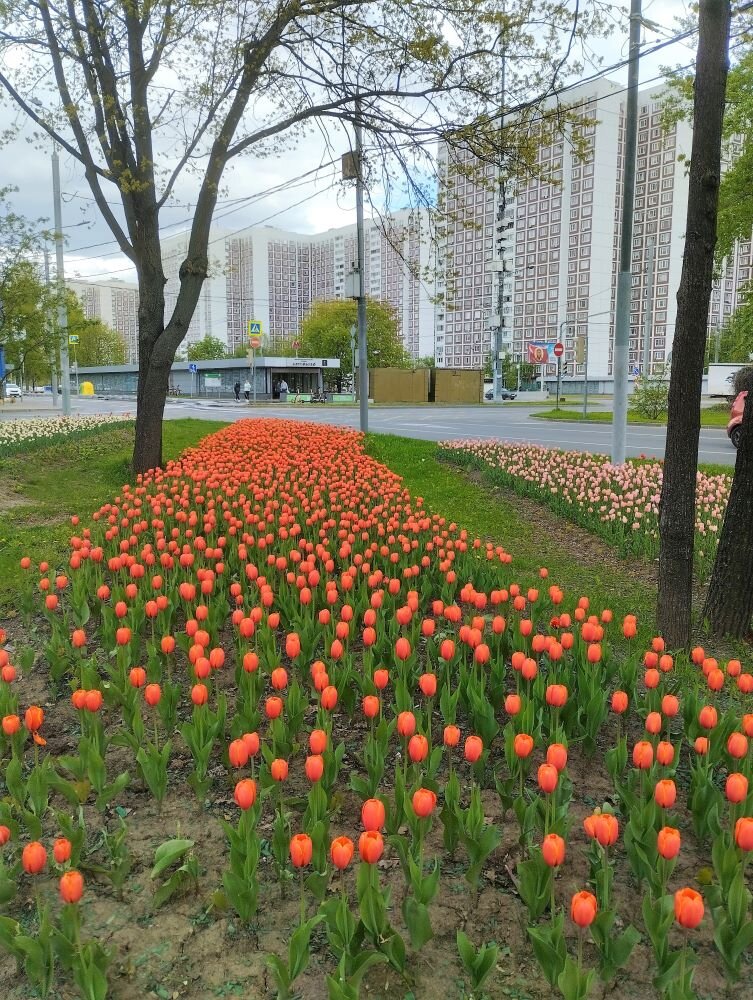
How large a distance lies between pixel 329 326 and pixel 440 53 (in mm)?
63556

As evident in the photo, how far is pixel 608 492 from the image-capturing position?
7.82 metres

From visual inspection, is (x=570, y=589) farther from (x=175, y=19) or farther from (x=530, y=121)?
(x=175, y=19)

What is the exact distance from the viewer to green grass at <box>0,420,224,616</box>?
6414mm

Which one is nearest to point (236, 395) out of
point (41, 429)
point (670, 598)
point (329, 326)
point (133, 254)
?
point (329, 326)

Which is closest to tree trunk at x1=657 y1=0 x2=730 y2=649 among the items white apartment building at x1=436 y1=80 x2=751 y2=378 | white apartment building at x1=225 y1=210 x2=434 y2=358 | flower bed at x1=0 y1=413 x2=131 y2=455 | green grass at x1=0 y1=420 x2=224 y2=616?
green grass at x1=0 y1=420 x2=224 y2=616

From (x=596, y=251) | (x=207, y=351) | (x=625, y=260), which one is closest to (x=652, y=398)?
(x=625, y=260)

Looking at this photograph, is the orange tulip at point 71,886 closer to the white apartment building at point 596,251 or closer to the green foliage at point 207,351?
the white apartment building at point 596,251

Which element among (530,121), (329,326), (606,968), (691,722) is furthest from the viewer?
(329,326)

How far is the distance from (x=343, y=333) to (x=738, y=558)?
68.5 metres

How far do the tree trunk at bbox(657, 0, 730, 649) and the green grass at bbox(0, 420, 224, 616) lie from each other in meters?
4.17

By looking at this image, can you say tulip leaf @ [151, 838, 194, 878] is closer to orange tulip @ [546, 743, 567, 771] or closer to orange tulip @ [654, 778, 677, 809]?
orange tulip @ [546, 743, 567, 771]

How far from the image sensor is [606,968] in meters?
1.74

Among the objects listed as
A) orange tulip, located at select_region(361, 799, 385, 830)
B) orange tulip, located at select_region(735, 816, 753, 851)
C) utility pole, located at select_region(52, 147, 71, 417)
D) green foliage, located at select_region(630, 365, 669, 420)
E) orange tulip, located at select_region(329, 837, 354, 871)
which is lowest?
orange tulip, located at select_region(735, 816, 753, 851)

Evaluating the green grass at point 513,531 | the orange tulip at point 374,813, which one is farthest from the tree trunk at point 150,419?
the orange tulip at point 374,813
